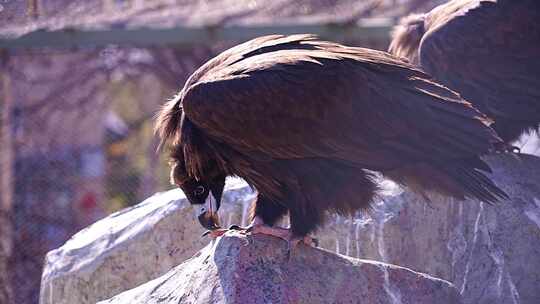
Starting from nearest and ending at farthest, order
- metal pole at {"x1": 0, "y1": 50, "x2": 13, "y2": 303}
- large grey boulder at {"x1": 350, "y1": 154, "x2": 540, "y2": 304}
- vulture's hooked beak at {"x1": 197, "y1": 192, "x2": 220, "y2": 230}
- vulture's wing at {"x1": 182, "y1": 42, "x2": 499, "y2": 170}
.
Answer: vulture's wing at {"x1": 182, "y1": 42, "x2": 499, "y2": 170}
vulture's hooked beak at {"x1": 197, "y1": 192, "x2": 220, "y2": 230}
large grey boulder at {"x1": 350, "y1": 154, "x2": 540, "y2": 304}
metal pole at {"x1": 0, "y1": 50, "x2": 13, "y2": 303}

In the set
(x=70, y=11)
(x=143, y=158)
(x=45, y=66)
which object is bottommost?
(x=143, y=158)

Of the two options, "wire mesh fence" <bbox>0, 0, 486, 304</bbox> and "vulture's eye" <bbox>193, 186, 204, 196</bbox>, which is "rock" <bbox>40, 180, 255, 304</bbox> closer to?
"vulture's eye" <bbox>193, 186, 204, 196</bbox>

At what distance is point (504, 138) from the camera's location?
5.00 meters

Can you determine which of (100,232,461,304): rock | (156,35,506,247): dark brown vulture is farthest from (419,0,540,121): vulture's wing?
(100,232,461,304): rock

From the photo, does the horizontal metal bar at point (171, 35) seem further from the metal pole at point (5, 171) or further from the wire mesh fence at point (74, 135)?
the metal pole at point (5, 171)

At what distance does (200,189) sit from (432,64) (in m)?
1.39

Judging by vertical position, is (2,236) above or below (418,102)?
below

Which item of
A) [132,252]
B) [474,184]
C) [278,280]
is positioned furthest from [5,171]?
[474,184]

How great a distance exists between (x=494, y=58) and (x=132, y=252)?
195cm

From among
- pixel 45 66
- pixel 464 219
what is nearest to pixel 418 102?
pixel 464 219

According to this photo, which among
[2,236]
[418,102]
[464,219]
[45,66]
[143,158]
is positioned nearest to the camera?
[418,102]

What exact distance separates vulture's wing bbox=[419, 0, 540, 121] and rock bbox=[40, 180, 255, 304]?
3.68ft

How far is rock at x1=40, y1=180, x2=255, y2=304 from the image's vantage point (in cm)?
496

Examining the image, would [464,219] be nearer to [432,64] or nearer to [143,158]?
[432,64]
